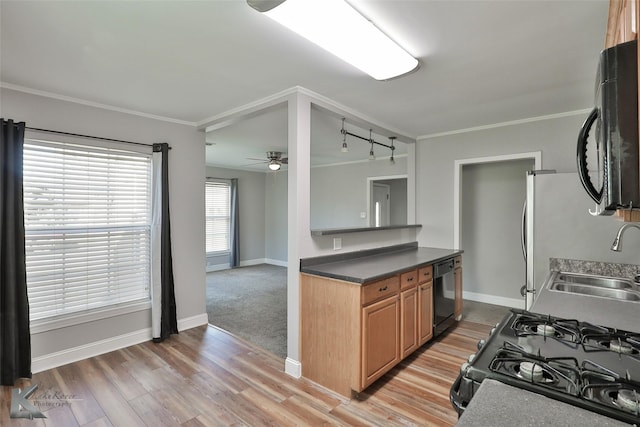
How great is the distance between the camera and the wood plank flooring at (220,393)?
2104 millimetres

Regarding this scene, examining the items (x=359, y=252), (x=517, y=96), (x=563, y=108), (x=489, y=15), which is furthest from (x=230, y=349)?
(x=563, y=108)

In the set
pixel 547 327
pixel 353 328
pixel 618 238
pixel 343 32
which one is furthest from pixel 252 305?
pixel 618 238

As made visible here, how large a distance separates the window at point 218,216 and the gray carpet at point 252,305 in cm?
72

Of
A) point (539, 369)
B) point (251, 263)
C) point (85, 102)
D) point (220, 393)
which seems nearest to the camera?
point (539, 369)

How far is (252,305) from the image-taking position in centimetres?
461

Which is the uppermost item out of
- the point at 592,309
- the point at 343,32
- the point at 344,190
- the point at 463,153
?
the point at 343,32

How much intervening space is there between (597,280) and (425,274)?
1253 millimetres

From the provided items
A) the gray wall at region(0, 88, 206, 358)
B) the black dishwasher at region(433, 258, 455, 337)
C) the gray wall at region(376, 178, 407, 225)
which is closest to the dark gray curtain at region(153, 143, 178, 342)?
the gray wall at region(0, 88, 206, 358)

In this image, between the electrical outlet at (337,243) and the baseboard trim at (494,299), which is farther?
the baseboard trim at (494,299)

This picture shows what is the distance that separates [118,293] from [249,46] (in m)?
2.74

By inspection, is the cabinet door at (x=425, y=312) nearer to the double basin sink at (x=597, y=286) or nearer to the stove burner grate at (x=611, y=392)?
the double basin sink at (x=597, y=286)

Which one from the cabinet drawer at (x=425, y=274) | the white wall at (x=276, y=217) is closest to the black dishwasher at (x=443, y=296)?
the cabinet drawer at (x=425, y=274)

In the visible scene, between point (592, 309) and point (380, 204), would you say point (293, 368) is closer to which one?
point (592, 309)

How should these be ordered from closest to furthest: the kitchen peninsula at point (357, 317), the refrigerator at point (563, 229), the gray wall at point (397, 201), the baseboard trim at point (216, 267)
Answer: the kitchen peninsula at point (357, 317) → the refrigerator at point (563, 229) → the baseboard trim at point (216, 267) → the gray wall at point (397, 201)
